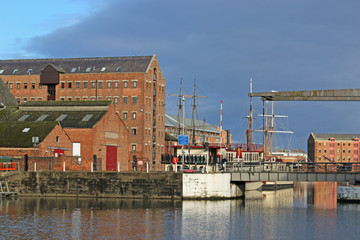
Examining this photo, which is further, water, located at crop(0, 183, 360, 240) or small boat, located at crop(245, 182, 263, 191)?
small boat, located at crop(245, 182, 263, 191)

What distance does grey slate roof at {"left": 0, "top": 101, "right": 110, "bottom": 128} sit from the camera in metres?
81.9

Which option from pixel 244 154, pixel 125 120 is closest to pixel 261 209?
pixel 244 154

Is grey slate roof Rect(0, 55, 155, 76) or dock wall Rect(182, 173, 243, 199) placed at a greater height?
grey slate roof Rect(0, 55, 155, 76)

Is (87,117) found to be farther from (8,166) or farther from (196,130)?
(196,130)

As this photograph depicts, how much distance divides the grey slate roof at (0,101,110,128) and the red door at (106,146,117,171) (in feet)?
17.2

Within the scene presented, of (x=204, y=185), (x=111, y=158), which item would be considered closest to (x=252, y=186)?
(x=111, y=158)

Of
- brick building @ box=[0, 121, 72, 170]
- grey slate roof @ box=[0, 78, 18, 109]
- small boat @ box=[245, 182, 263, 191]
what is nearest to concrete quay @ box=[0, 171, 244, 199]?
brick building @ box=[0, 121, 72, 170]

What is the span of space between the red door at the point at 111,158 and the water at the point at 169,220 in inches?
877

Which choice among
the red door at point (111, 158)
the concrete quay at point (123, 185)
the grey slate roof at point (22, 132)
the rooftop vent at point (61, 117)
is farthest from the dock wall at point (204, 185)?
the rooftop vent at point (61, 117)

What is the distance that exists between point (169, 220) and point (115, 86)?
2452 inches

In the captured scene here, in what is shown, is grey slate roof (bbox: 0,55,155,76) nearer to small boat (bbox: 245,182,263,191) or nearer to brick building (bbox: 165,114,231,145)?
small boat (bbox: 245,182,263,191)

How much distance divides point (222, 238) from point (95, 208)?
18.4 m

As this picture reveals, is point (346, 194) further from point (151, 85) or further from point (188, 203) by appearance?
point (151, 85)

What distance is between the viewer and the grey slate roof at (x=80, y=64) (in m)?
108
